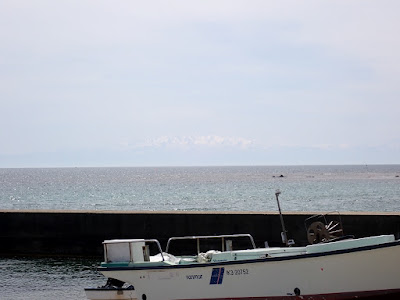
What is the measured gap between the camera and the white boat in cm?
1214

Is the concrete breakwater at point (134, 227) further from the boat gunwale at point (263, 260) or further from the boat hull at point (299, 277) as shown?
the boat gunwale at point (263, 260)

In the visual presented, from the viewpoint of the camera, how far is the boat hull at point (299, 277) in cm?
1211

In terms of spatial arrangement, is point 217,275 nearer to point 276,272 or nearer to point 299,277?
point 276,272

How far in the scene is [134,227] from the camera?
22406 mm

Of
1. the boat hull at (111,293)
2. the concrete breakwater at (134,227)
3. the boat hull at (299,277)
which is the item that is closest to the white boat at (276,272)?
the boat hull at (299,277)

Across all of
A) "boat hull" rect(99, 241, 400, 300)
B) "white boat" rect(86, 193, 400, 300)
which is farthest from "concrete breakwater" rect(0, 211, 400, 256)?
"boat hull" rect(99, 241, 400, 300)

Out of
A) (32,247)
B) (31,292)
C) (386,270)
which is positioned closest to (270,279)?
(386,270)

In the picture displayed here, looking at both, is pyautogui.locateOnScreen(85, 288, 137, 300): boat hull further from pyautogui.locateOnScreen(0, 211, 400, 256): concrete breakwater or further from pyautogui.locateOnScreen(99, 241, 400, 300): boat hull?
pyautogui.locateOnScreen(0, 211, 400, 256): concrete breakwater

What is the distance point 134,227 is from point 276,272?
10624 mm

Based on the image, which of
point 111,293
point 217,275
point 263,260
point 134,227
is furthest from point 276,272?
point 134,227

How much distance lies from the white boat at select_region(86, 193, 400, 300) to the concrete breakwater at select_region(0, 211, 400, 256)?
7.76 m

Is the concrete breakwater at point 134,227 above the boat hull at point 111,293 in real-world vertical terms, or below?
above

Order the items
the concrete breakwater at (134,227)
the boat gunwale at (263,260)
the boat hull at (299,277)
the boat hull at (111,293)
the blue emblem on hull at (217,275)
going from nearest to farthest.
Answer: the boat gunwale at (263,260) < the boat hull at (299,277) < the blue emblem on hull at (217,275) < the boat hull at (111,293) < the concrete breakwater at (134,227)

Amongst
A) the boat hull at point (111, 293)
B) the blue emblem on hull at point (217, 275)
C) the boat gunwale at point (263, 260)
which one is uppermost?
the boat gunwale at point (263, 260)
